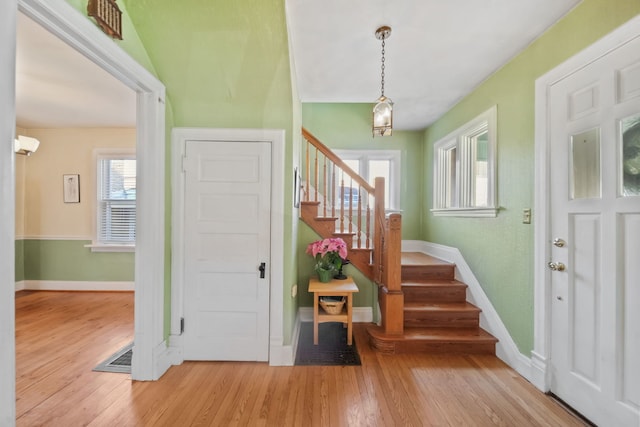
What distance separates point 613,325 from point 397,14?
7.95 ft

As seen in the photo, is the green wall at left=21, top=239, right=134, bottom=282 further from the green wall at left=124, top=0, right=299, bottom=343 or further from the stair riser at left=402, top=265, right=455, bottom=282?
the stair riser at left=402, top=265, right=455, bottom=282

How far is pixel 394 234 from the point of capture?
9.12 ft

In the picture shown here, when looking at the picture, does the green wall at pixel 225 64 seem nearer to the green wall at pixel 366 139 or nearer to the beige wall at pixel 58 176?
the green wall at pixel 366 139

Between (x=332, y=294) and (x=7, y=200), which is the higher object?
(x=7, y=200)

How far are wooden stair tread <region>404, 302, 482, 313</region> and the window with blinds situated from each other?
14.5 feet

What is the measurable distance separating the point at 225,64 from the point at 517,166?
8.44ft

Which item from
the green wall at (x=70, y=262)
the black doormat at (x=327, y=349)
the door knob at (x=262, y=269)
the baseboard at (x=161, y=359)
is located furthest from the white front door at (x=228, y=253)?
the green wall at (x=70, y=262)

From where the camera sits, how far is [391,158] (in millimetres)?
4688

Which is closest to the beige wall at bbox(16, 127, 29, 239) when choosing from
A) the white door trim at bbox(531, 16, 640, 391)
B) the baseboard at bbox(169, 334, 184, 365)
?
the baseboard at bbox(169, 334, 184, 365)

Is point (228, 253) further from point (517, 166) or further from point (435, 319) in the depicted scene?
point (517, 166)

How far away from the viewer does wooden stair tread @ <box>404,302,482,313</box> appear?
2900 millimetres

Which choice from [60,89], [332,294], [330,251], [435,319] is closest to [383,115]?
[330,251]

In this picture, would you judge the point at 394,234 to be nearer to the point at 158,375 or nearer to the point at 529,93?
the point at 529,93

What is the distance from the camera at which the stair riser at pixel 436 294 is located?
3.14 metres
